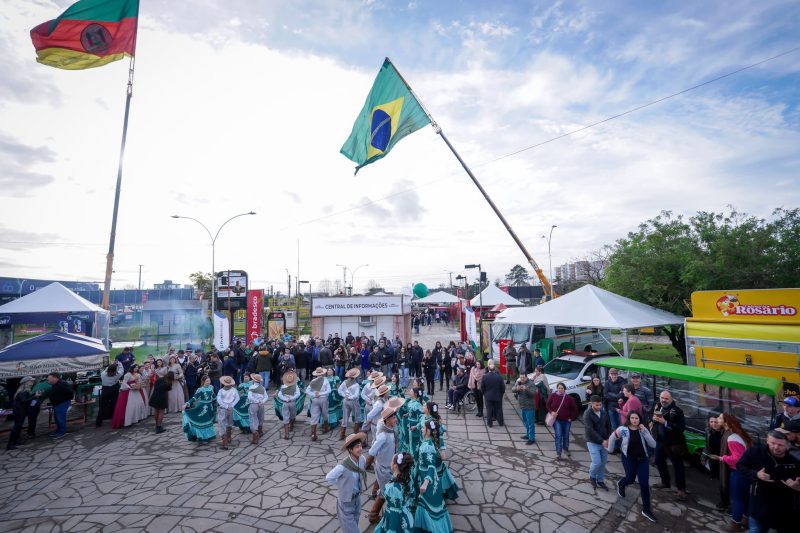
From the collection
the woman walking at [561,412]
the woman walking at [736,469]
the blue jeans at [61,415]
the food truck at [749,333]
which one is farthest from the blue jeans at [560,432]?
the blue jeans at [61,415]

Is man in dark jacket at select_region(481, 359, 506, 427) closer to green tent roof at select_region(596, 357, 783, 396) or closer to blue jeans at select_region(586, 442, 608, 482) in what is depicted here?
green tent roof at select_region(596, 357, 783, 396)

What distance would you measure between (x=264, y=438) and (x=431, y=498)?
21.5 ft

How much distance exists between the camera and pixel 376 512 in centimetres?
599

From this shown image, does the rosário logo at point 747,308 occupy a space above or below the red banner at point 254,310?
below

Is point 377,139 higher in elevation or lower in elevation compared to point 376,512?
higher

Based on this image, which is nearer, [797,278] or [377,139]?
[797,278]

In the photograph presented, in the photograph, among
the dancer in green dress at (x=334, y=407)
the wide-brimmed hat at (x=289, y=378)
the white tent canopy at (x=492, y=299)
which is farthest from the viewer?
the white tent canopy at (x=492, y=299)

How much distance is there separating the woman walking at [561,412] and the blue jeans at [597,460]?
1174 mm

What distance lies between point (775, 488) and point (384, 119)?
13.8m

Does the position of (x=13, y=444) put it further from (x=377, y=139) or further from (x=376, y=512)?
(x=377, y=139)

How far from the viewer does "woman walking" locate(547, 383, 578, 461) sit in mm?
8234

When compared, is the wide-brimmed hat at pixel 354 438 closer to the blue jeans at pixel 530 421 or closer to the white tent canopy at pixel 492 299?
the blue jeans at pixel 530 421

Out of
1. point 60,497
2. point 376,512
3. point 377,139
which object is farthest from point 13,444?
point 377,139

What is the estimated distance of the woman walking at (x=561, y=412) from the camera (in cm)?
823
